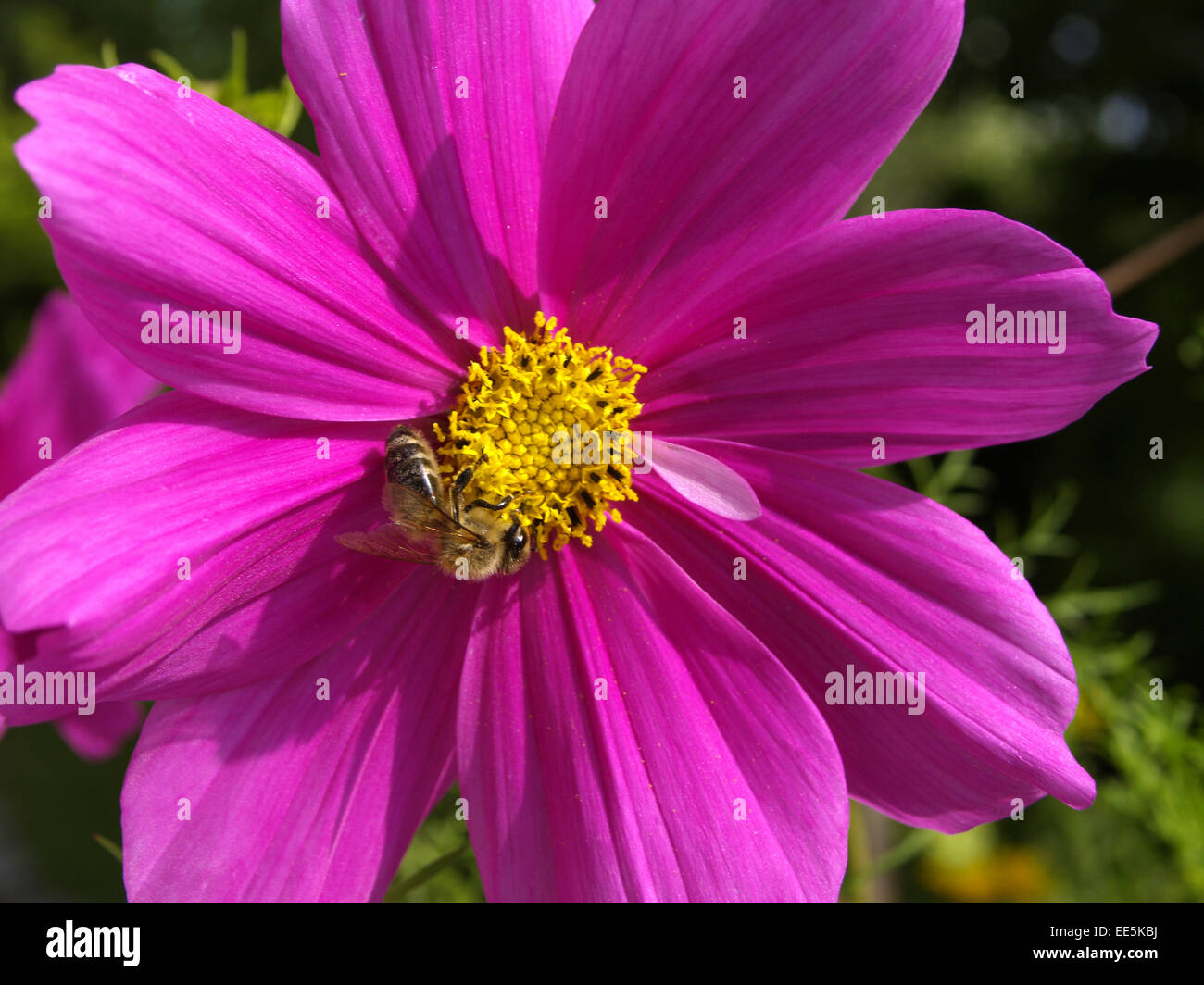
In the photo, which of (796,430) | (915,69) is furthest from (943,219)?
(796,430)

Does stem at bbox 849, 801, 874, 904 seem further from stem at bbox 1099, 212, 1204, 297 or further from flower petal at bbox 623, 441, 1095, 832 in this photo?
stem at bbox 1099, 212, 1204, 297

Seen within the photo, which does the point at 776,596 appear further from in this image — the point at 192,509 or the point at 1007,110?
the point at 1007,110

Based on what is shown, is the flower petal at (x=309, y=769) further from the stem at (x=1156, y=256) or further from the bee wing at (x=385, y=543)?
the stem at (x=1156, y=256)

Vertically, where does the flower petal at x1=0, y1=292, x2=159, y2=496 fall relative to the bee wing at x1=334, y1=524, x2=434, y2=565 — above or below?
above

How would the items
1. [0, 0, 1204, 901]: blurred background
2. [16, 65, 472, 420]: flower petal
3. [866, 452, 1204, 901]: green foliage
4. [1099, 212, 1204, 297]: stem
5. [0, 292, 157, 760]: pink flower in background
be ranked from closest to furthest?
[16, 65, 472, 420]: flower petal < [1099, 212, 1204, 297]: stem < [0, 292, 157, 760]: pink flower in background < [866, 452, 1204, 901]: green foliage < [0, 0, 1204, 901]: blurred background

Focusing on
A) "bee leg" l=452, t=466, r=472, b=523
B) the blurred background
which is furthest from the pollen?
the blurred background
